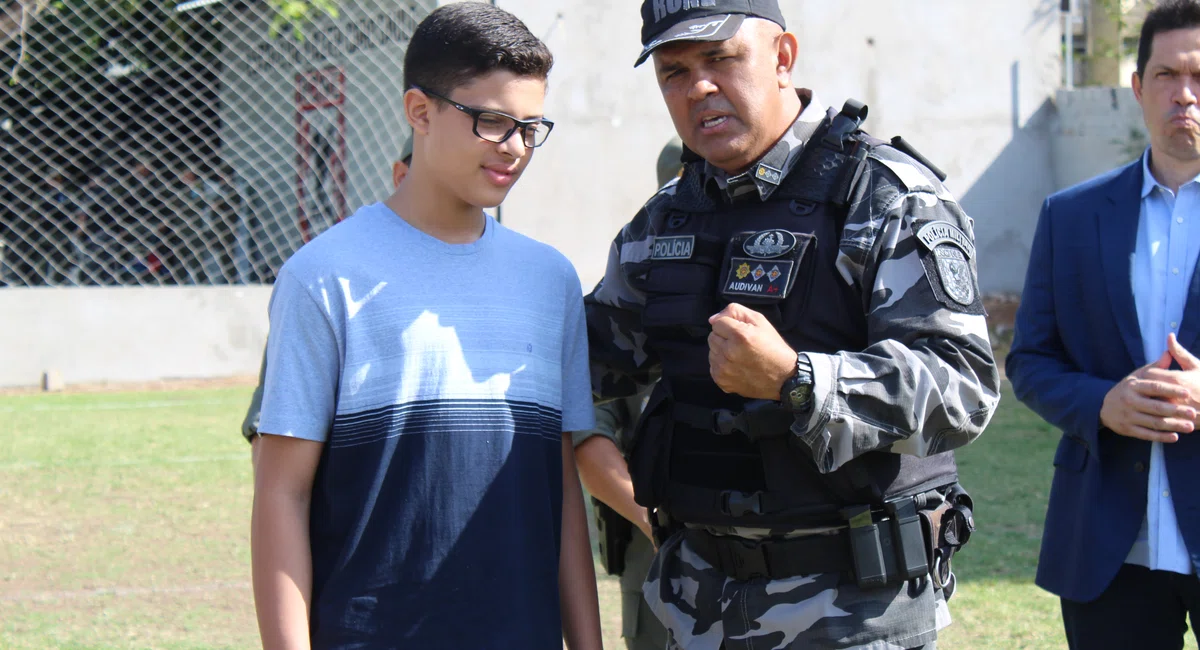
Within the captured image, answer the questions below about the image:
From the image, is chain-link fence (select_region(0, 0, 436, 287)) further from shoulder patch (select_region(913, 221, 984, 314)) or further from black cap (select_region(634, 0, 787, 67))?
shoulder patch (select_region(913, 221, 984, 314))

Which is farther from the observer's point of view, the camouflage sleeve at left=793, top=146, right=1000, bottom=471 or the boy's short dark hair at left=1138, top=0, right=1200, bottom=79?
the boy's short dark hair at left=1138, top=0, right=1200, bottom=79

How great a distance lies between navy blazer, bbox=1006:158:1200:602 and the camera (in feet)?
8.75

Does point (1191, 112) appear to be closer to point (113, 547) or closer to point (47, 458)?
point (113, 547)

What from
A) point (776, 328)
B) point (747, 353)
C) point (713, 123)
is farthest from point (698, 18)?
point (747, 353)

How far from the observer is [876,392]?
74.2 inches

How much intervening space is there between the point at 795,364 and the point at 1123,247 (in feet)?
4.18

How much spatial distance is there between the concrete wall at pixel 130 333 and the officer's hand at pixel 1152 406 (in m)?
9.38

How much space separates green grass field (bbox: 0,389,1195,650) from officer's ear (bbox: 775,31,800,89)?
8.73 ft

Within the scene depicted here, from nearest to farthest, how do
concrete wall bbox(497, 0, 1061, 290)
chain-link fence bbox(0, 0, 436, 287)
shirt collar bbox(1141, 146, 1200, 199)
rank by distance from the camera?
shirt collar bbox(1141, 146, 1200, 199) → chain-link fence bbox(0, 0, 436, 287) → concrete wall bbox(497, 0, 1061, 290)

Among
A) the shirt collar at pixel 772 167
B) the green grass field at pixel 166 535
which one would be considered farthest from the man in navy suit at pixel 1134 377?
the green grass field at pixel 166 535

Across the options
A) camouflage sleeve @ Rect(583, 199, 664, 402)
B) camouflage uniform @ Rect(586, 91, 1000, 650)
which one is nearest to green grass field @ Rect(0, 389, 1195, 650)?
camouflage sleeve @ Rect(583, 199, 664, 402)

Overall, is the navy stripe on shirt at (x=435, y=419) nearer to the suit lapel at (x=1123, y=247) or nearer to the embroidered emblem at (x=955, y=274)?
the embroidered emblem at (x=955, y=274)

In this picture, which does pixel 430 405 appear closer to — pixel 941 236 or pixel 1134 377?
pixel 941 236

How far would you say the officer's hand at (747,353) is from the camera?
1.81m
